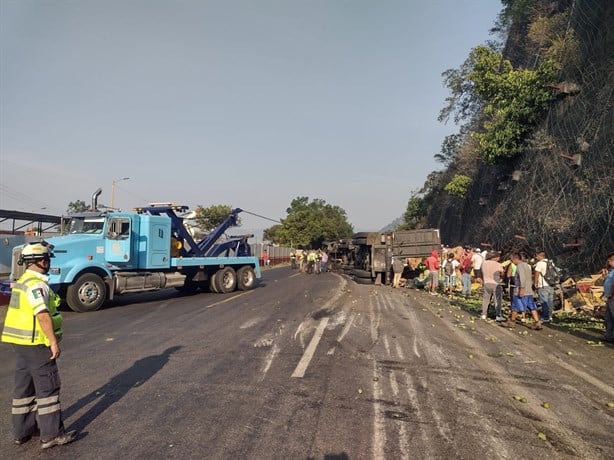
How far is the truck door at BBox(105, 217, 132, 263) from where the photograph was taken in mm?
13930

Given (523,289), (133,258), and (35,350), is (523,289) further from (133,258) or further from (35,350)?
(133,258)

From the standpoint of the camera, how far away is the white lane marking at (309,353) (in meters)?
6.38

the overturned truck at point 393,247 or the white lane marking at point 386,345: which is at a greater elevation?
the overturned truck at point 393,247

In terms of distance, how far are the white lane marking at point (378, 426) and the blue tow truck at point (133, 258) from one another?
399 inches

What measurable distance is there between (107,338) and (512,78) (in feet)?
70.5

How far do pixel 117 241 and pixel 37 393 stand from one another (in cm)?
1050

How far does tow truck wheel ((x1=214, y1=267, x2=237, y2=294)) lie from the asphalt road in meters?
7.31

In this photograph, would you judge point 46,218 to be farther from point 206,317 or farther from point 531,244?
point 531,244

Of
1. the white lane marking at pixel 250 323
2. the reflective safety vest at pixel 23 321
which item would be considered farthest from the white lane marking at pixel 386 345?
the reflective safety vest at pixel 23 321

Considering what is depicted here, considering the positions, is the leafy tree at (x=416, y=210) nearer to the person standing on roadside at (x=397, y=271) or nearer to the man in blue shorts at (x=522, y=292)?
the person standing on roadside at (x=397, y=271)

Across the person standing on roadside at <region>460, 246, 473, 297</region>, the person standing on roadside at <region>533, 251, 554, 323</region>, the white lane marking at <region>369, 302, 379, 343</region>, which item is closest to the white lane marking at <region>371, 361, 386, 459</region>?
the white lane marking at <region>369, 302, 379, 343</region>

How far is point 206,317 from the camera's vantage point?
11453mm

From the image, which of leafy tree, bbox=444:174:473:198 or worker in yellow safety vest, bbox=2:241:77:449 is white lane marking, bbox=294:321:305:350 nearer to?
worker in yellow safety vest, bbox=2:241:77:449

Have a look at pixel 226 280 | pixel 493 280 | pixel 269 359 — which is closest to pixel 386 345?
pixel 269 359
